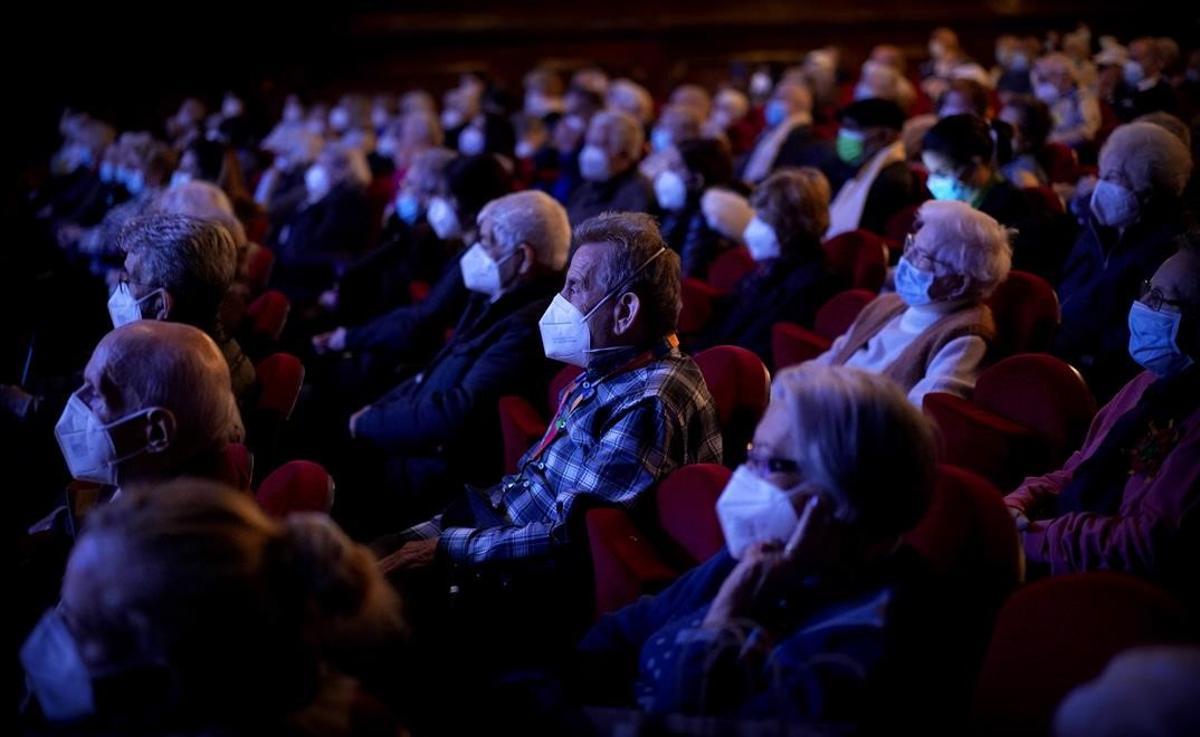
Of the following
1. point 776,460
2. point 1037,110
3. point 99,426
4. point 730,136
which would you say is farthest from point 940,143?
point 730,136

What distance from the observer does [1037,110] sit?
16.3 feet

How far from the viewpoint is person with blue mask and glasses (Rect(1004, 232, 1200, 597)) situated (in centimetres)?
190

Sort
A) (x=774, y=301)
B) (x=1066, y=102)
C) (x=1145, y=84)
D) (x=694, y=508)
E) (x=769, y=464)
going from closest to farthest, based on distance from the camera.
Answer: (x=769, y=464) < (x=694, y=508) < (x=774, y=301) < (x=1145, y=84) < (x=1066, y=102)

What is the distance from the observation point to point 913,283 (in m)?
2.89

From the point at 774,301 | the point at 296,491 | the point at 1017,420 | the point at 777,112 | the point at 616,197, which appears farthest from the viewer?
the point at 777,112

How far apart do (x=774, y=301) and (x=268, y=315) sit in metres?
1.78

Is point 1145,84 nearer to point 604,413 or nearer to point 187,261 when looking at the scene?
point 604,413

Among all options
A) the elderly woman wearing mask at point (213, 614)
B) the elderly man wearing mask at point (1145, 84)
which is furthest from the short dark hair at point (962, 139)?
the elderly woman wearing mask at point (213, 614)

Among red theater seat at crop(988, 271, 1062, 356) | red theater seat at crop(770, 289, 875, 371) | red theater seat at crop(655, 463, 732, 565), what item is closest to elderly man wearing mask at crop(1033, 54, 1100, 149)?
red theater seat at crop(770, 289, 875, 371)

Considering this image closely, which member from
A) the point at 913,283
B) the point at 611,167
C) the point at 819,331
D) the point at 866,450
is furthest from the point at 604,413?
the point at 611,167

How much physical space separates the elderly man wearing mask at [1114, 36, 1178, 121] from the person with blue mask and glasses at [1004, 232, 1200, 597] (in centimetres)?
365

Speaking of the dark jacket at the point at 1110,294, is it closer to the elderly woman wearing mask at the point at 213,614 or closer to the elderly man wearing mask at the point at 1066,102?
the elderly woman wearing mask at the point at 213,614

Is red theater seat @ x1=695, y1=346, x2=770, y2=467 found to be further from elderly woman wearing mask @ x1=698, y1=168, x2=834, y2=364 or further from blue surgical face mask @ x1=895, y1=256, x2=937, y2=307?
elderly woman wearing mask @ x1=698, y1=168, x2=834, y2=364

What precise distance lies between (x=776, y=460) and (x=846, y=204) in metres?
3.99
